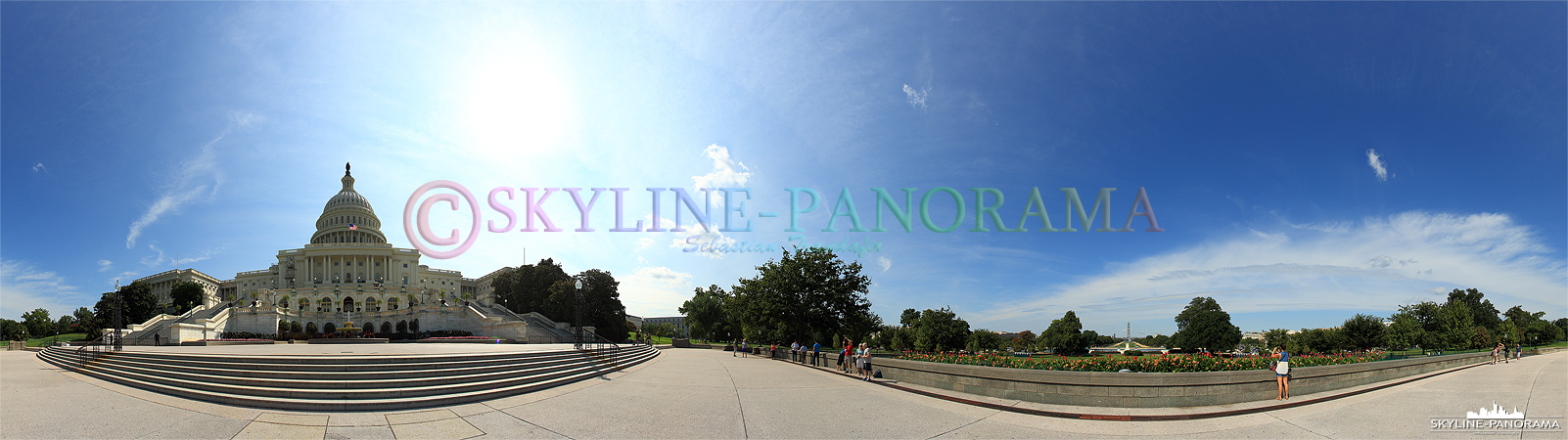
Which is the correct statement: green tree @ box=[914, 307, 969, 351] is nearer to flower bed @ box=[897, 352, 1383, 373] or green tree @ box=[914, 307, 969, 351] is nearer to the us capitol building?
flower bed @ box=[897, 352, 1383, 373]

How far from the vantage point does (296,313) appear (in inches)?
2822

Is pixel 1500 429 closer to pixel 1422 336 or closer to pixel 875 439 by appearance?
pixel 875 439

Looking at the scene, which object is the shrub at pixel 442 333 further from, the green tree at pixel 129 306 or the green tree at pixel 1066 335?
the green tree at pixel 1066 335

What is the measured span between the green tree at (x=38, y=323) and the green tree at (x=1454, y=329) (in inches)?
5843

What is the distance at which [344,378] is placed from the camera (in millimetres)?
15773

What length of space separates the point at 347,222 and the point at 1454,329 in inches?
5976

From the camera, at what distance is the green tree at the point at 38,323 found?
7512 centimetres

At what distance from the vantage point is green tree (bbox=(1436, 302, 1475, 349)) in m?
51.6

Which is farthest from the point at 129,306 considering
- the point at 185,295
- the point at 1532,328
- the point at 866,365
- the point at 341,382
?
the point at 1532,328

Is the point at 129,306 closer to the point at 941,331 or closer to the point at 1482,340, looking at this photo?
the point at 941,331

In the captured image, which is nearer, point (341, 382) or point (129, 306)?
point (341, 382)

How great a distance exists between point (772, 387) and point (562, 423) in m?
7.18

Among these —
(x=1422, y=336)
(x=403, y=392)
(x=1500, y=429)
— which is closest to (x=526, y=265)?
(x=403, y=392)

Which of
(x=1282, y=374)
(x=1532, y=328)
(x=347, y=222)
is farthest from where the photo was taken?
(x=347, y=222)
